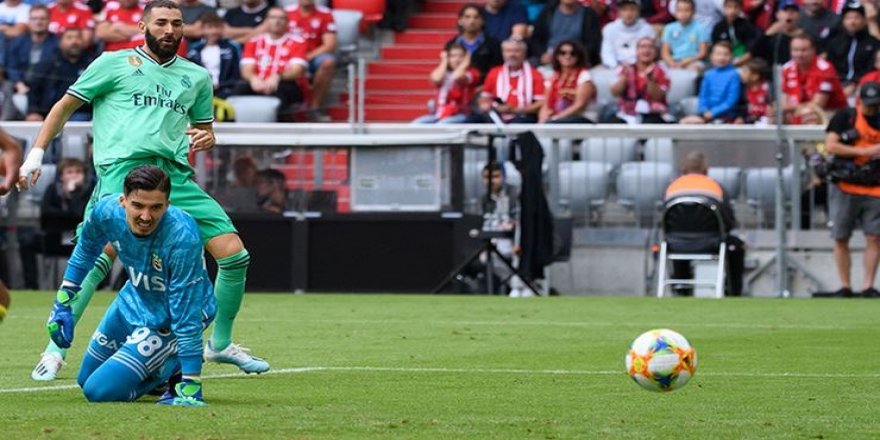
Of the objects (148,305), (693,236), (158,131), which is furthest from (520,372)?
(693,236)

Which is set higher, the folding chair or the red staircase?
the red staircase

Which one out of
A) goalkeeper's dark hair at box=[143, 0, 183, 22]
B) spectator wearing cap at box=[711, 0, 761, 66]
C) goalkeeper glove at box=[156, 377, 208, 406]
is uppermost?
spectator wearing cap at box=[711, 0, 761, 66]

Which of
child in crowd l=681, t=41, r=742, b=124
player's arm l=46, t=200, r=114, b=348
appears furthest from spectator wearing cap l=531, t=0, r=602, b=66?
player's arm l=46, t=200, r=114, b=348

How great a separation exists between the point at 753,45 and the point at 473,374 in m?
13.9

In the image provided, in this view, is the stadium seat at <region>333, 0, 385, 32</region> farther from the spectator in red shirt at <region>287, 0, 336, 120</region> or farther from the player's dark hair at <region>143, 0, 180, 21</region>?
the player's dark hair at <region>143, 0, 180, 21</region>

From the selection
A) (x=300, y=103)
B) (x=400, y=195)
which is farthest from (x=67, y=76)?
(x=400, y=195)

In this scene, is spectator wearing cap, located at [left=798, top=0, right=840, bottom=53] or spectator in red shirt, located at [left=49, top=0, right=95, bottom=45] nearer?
spectator wearing cap, located at [left=798, top=0, right=840, bottom=53]

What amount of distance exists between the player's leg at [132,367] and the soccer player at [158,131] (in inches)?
57.8

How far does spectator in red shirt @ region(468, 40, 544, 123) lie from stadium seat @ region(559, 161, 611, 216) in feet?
4.50

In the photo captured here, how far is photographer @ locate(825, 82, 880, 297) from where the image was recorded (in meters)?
20.3

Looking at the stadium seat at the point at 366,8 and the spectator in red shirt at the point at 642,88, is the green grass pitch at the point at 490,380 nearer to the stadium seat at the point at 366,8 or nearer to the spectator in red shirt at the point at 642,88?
the spectator in red shirt at the point at 642,88

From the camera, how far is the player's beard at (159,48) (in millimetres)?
10445

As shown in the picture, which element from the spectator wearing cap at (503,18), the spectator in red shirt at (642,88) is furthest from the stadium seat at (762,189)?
the spectator wearing cap at (503,18)

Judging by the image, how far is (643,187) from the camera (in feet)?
71.5
